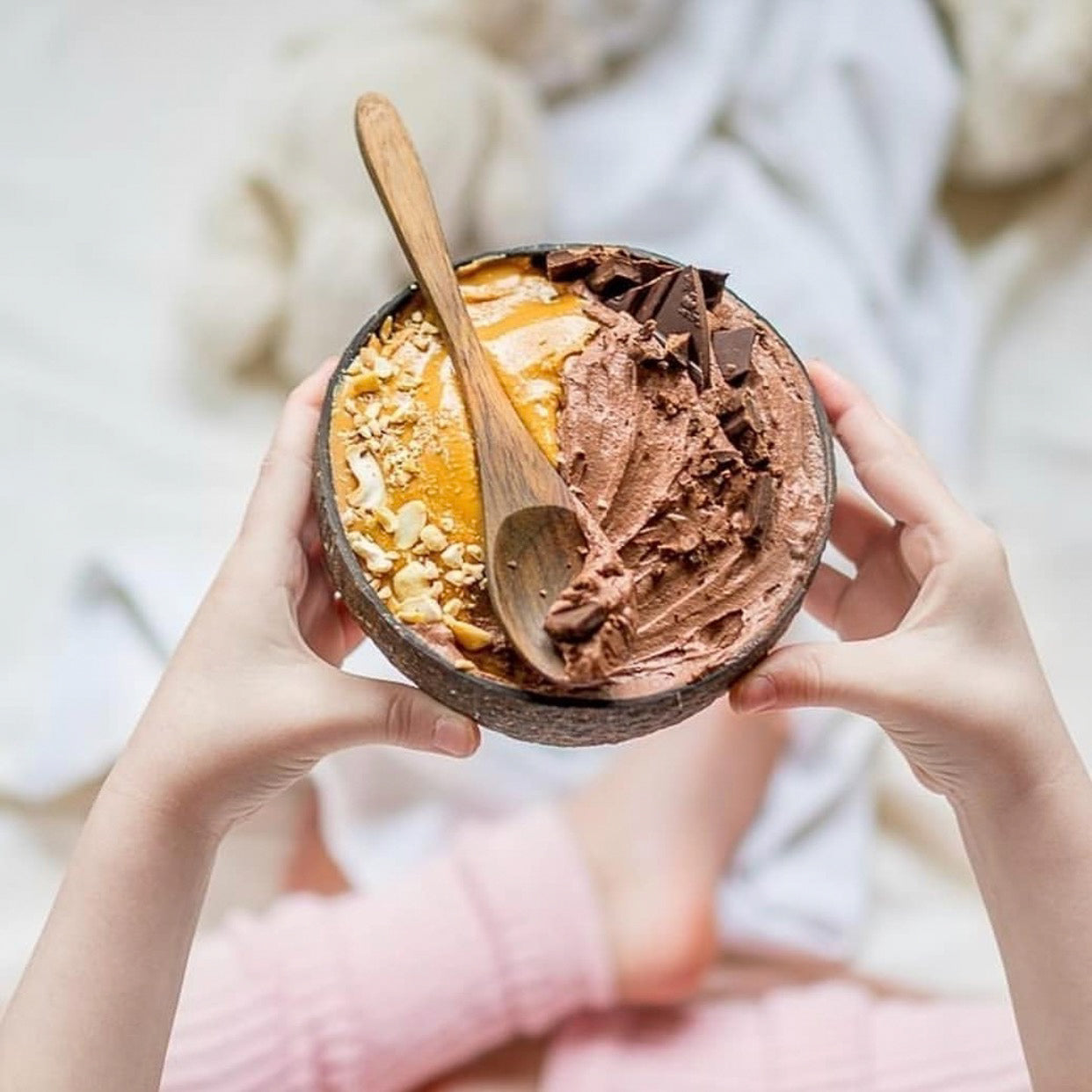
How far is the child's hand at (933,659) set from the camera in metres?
0.65

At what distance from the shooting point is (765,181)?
4.45ft

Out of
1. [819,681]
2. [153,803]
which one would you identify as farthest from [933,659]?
[153,803]

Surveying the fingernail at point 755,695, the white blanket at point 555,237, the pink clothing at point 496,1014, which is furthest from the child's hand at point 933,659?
the white blanket at point 555,237

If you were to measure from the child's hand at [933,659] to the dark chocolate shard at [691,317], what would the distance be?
135 millimetres

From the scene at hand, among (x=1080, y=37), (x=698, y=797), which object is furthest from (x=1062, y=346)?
(x=698, y=797)

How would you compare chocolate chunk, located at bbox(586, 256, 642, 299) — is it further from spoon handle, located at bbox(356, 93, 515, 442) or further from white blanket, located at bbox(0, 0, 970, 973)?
white blanket, located at bbox(0, 0, 970, 973)

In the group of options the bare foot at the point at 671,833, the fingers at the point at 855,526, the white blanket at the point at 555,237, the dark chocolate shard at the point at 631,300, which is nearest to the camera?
the dark chocolate shard at the point at 631,300

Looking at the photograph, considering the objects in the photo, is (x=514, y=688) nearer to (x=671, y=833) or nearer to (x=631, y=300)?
(x=631, y=300)

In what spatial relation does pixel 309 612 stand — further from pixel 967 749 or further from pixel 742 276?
pixel 742 276

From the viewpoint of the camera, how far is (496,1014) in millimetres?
980

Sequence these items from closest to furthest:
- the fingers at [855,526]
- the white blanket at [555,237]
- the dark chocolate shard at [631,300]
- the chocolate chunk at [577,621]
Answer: the chocolate chunk at [577,621] → the dark chocolate shard at [631,300] → the fingers at [855,526] → the white blanket at [555,237]

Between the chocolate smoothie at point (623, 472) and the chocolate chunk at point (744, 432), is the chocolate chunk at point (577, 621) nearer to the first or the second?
the chocolate smoothie at point (623, 472)

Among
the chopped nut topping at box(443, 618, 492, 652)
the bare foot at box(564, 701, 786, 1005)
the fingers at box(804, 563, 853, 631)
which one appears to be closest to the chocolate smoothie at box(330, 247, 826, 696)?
the chopped nut topping at box(443, 618, 492, 652)

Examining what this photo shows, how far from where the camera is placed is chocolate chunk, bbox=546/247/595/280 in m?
0.68
